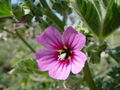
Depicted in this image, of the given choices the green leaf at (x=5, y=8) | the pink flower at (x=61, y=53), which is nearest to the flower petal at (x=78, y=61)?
the pink flower at (x=61, y=53)

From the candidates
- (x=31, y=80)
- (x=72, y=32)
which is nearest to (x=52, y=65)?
(x=72, y=32)

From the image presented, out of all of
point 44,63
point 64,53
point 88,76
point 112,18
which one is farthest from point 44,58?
point 112,18

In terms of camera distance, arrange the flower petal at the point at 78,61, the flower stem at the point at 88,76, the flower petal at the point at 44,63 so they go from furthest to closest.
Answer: the flower stem at the point at 88,76 < the flower petal at the point at 44,63 < the flower petal at the point at 78,61

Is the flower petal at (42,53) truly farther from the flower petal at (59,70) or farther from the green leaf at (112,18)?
the green leaf at (112,18)

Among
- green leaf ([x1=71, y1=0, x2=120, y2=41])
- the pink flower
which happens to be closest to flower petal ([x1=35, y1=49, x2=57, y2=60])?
the pink flower

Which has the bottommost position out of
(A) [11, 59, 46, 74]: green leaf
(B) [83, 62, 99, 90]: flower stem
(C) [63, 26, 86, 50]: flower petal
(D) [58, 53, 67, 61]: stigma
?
(B) [83, 62, 99, 90]: flower stem

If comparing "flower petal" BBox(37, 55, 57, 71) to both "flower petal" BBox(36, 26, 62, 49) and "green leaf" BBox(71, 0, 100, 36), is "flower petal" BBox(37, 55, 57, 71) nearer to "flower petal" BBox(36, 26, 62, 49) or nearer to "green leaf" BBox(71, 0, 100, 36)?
"flower petal" BBox(36, 26, 62, 49)

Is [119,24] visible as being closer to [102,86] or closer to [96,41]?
[96,41]
